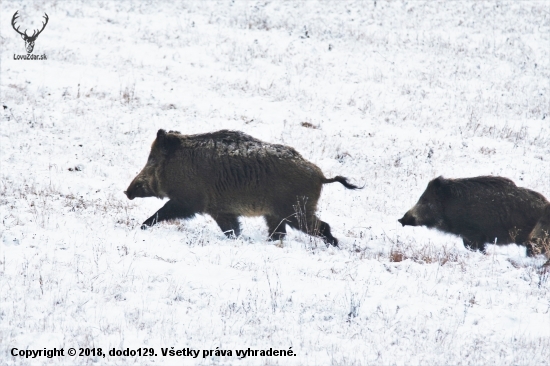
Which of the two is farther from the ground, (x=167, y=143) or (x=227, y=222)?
(x=167, y=143)

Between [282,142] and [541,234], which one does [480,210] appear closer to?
[541,234]

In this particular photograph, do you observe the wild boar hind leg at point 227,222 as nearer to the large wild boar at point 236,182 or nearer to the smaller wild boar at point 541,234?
the large wild boar at point 236,182

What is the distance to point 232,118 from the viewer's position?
53.5 ft

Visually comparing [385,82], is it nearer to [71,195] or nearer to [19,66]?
[19,66]

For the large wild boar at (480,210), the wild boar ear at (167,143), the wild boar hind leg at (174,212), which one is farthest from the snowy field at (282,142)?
the wild boar ear at (167,143)

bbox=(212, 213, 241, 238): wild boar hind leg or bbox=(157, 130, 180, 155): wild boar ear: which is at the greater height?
bbox=(157, 130, 180, 155): wild boar ear

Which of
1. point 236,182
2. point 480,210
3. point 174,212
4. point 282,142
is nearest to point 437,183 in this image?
point 480,210

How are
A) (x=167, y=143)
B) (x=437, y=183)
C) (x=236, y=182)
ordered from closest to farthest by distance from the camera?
(x=236, y=182), (x=167, y=143), (x=437, y=183)

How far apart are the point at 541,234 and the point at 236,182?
4356mm

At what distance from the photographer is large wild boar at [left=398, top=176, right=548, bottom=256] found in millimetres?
9281

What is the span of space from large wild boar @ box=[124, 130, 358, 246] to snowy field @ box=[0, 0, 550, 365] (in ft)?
1.30

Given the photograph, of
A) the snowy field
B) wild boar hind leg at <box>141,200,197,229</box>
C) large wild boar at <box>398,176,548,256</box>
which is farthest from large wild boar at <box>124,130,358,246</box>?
large wild boar at <box>398,176,548,256</box>

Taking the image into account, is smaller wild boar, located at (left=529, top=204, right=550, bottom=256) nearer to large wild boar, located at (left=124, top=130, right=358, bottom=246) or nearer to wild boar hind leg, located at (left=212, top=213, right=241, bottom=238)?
large wild boar, located at (left=124, top=130, right=358, bottom=246)

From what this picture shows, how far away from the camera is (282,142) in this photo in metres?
14.9
